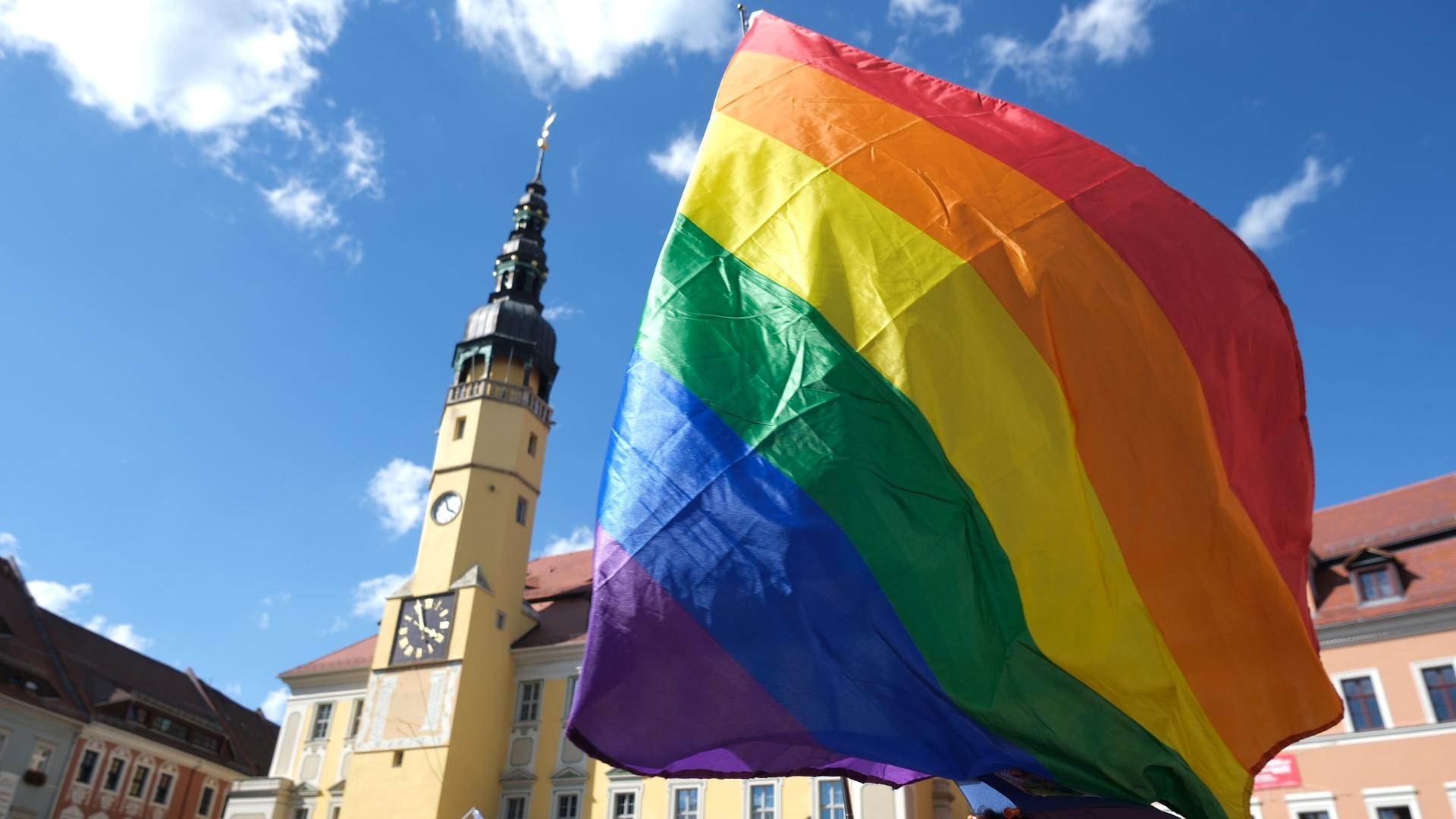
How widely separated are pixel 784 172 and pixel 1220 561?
3.60 m

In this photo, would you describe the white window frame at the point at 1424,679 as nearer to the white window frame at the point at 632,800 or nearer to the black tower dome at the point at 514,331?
the white window frame at the point at 632,800

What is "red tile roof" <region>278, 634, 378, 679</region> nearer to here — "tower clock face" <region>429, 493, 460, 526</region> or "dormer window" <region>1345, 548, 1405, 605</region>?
"tower clock face" <region>429, 493, 460, 526</region>

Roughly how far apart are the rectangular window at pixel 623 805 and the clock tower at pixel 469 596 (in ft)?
14.6

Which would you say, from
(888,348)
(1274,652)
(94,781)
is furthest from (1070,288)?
(94,781)

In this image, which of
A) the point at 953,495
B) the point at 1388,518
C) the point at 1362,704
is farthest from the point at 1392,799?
the point at 953,495

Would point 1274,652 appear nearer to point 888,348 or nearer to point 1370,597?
point 888,348

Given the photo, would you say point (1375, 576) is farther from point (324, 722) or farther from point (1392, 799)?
point (324, 722)

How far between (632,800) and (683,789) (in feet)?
6.15

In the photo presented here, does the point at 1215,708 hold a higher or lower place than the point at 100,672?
lower

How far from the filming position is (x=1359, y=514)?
2895 cm

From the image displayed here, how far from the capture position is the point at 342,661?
37.4 meters

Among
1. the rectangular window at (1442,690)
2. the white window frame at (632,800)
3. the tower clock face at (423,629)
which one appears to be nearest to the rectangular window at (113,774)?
the tower clock face at (423,629)

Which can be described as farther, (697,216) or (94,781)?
(94,781)

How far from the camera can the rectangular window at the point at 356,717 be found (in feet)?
116
